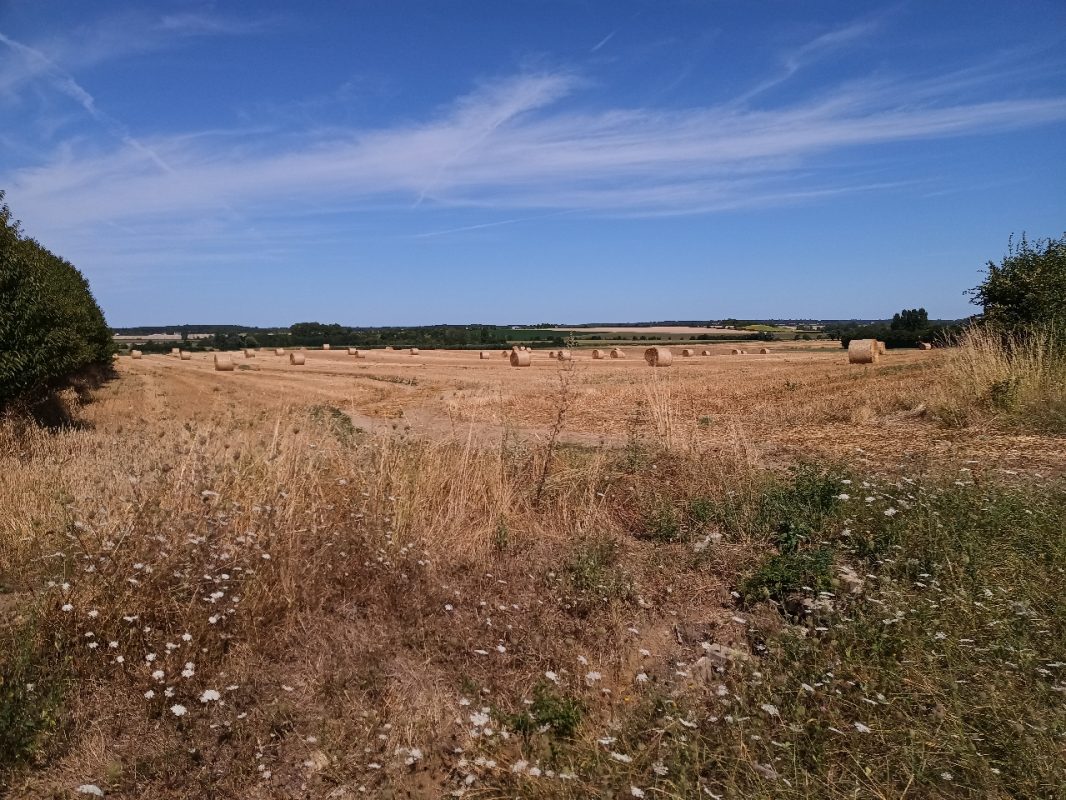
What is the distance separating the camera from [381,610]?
206 inches

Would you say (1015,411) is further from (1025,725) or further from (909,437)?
(1025,725)

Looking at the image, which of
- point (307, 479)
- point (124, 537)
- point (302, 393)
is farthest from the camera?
point (302, 393)

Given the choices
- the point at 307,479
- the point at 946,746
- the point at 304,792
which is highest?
the point at 307,479

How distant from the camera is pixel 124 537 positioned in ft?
16.3

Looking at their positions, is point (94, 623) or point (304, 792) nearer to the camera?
point (304, 792)

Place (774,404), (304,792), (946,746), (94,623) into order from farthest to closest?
(774,404)
(94,623)
(304,792)
(946,746)

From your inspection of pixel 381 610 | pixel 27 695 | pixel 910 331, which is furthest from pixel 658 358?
pixel 27 695

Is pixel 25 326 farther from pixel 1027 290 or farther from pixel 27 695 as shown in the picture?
pixel 1027 290

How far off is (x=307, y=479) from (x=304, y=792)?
3.17 m

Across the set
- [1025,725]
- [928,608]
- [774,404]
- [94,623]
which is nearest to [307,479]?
[94,623]

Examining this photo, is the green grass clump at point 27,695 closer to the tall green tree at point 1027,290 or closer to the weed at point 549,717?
the weed at point 549,717

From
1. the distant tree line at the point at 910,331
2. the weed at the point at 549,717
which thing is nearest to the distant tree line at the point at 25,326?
the weed at the point at 549,717

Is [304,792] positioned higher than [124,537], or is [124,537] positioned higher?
[124,537]

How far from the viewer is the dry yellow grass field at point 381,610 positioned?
12.2 ft
